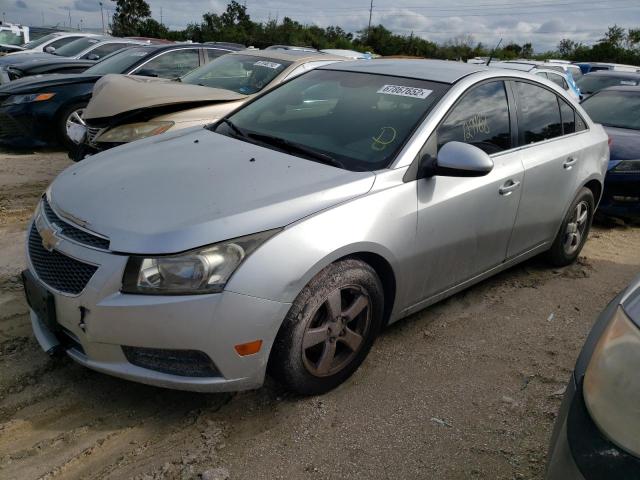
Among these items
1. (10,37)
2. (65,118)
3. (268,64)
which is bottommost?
(65,118)

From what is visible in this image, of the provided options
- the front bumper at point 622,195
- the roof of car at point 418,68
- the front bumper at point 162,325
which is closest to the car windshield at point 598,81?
the front bumper at point 622,195

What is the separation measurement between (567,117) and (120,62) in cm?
651

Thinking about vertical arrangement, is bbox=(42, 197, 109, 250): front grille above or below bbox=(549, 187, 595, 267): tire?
above

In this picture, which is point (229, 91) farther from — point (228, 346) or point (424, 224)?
point (228, 346)

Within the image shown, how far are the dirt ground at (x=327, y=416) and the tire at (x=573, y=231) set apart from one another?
1.01 meters

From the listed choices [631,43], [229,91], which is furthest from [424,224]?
[631,43]

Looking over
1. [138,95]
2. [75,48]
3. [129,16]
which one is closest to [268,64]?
[138,95]

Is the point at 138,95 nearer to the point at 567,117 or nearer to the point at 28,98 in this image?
the point at 28,98

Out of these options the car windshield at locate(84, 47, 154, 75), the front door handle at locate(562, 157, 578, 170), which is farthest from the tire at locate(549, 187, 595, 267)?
the car windshield at locate(84, 47, 154, 75)

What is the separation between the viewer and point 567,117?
172 inches

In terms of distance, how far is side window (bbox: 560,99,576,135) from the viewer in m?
4.31

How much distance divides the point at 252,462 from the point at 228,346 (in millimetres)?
496

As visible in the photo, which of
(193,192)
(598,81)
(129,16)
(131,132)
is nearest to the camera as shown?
(193,192)

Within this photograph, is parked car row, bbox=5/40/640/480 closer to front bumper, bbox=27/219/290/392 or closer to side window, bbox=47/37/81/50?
front bumper, bbox=27/219/290/392
